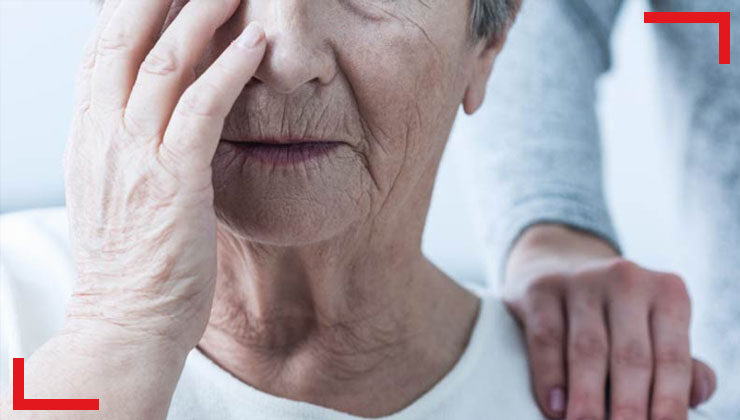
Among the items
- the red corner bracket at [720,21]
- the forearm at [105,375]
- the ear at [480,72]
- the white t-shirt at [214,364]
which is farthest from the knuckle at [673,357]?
the forearm at [105,375]

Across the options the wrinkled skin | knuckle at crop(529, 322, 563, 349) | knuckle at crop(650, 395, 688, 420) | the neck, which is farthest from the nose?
knuckle at crop(650, 395, 688, 420)

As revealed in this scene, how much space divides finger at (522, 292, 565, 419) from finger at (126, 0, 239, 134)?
70cm

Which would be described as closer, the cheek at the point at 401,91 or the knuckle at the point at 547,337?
the cheek at the point at 401,91

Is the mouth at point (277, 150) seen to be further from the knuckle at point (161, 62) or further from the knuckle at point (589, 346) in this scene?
the knuckle at point (589, 346)

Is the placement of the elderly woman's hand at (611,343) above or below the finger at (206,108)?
below

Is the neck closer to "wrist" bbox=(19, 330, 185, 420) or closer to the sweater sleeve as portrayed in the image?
"wrist" bbox=(19, 330, 185, 420)

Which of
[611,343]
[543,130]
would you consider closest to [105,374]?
[611,343]

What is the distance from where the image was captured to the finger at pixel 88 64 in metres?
1.07

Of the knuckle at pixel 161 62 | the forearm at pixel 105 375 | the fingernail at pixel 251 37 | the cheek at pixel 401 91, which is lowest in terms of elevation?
the forearm at pixel 105 375

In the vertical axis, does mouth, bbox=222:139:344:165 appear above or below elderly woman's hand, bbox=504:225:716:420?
above

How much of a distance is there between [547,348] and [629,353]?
0.39ft

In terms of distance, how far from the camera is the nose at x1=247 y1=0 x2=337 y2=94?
1.05 metres

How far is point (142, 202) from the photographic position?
3.36 feet

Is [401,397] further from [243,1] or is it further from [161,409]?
[243,1]
